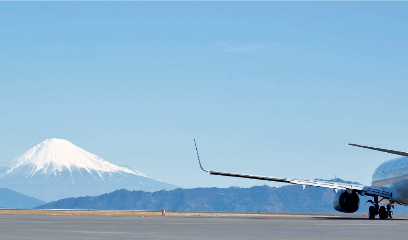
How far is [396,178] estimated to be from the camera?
53.7 meters

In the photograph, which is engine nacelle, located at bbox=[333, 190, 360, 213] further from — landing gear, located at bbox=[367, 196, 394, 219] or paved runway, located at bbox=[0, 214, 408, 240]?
paved runway, located at bbox=[0, 214, 408, 240]

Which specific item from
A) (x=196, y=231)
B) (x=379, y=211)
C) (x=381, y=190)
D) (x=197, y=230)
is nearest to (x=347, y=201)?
(x=379, y=211)

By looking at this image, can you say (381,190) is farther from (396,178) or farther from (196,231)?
(196,231)

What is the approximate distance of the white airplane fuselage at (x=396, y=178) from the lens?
5238cm

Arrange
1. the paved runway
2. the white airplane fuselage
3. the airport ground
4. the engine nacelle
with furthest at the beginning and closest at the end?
the engine nacelle, the white airplane fuselage, the airport ground, the paved runway

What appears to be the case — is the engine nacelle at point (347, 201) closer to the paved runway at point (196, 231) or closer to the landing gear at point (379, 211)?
the landing gear at point (379, 211)

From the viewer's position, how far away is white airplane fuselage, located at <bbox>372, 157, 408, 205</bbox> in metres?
52.4

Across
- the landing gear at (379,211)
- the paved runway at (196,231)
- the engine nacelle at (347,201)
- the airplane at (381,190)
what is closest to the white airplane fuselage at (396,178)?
the airplane at (381,190)

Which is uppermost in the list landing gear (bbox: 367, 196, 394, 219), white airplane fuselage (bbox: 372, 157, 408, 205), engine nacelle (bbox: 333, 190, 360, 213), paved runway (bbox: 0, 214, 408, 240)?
white airplane fuselage (bbox: 372, 157, 408, 205)

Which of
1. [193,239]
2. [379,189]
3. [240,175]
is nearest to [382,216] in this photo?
[379,189]

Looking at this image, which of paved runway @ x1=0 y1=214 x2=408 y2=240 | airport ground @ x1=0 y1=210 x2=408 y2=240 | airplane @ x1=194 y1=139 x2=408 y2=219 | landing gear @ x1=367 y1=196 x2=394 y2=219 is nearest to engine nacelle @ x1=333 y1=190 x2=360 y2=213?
airplane @ x1=194 y1=139 x2=408 y2=219

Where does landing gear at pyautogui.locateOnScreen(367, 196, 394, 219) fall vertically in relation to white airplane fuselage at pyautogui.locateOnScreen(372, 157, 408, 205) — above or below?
below

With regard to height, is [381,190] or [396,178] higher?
[396,178]

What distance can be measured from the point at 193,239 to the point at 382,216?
3278 centimetres
